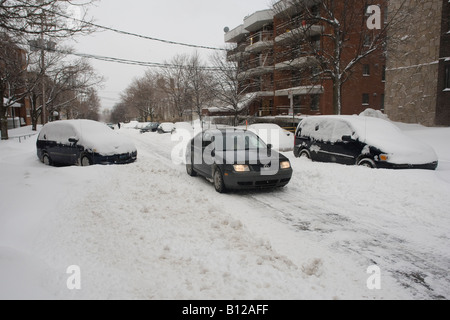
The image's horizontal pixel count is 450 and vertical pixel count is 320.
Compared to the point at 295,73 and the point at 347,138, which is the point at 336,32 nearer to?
the point at 347,138

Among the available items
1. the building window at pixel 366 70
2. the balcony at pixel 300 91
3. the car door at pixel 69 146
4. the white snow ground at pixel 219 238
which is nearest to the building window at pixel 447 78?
the balcony at pixel 300 91

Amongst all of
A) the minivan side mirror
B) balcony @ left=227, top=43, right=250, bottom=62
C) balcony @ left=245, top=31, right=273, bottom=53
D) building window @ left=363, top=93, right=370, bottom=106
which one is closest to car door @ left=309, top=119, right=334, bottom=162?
the minivan side mirror

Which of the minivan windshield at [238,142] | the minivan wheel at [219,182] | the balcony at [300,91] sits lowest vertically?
the minivan wheel at [219,182]

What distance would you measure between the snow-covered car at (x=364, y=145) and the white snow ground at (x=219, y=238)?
0.86m

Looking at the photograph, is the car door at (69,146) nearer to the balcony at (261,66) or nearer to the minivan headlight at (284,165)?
the minivan headlight at (284,165)

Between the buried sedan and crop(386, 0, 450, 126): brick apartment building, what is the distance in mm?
14763

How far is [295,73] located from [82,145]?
26.8m

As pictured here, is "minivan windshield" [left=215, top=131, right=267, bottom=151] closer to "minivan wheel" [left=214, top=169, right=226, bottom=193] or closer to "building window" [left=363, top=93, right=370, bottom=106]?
"minivan wheel" [left=214, top=169, right=226, bottom=193]

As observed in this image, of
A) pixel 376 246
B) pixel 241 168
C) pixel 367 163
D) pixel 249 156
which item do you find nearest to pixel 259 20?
pixel 367 163

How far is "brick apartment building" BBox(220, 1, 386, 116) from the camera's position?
75.6 ft

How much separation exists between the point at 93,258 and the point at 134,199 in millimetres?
2578

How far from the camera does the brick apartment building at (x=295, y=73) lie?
23.0 m
